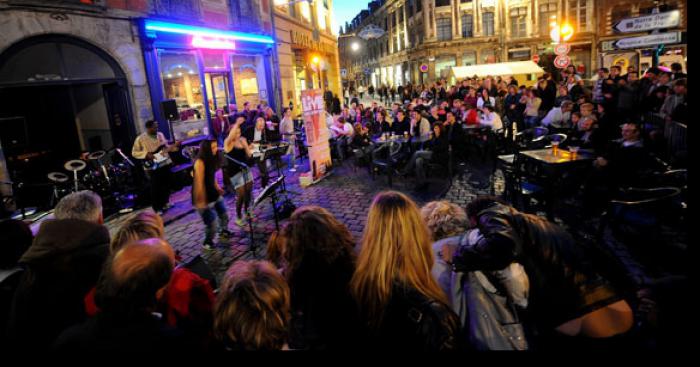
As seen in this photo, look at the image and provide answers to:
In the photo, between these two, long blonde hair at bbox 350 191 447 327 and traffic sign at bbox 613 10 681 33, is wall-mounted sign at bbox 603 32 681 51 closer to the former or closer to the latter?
traffic sign at bbox 613 10 681 33

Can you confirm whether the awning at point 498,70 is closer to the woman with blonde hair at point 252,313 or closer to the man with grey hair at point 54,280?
the man with grey hair at point 54,280

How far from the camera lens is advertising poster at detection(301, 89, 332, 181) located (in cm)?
965

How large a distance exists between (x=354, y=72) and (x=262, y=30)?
6646cm

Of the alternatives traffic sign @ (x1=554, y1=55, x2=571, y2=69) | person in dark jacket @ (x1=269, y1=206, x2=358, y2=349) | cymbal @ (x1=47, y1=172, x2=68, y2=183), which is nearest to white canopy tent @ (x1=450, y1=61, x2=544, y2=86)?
traffic sign @ (x1=554, y1=55, x2=571, y2=69)

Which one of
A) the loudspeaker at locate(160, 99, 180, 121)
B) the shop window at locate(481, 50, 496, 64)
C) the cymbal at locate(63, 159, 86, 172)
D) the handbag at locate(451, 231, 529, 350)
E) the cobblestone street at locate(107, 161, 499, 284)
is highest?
the shop window at locate(481, 50, 496, 64)

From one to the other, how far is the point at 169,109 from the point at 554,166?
10.4 m

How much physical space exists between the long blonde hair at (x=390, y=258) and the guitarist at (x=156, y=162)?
24.4 feet

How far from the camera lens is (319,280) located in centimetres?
229

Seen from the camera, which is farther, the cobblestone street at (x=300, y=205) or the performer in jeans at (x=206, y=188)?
the cobblestone street at (x=300, y=205)

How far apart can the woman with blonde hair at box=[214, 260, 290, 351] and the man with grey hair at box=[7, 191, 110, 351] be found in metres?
1.45

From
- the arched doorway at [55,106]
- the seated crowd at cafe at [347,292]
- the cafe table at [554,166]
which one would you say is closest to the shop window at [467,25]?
the arched doorway at [55,106]

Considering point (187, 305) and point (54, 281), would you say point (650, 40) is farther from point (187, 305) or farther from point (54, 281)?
point (54, 281)

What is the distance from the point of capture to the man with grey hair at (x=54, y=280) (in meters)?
2.44

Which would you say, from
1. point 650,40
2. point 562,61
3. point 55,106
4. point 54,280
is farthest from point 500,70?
point 54,280
